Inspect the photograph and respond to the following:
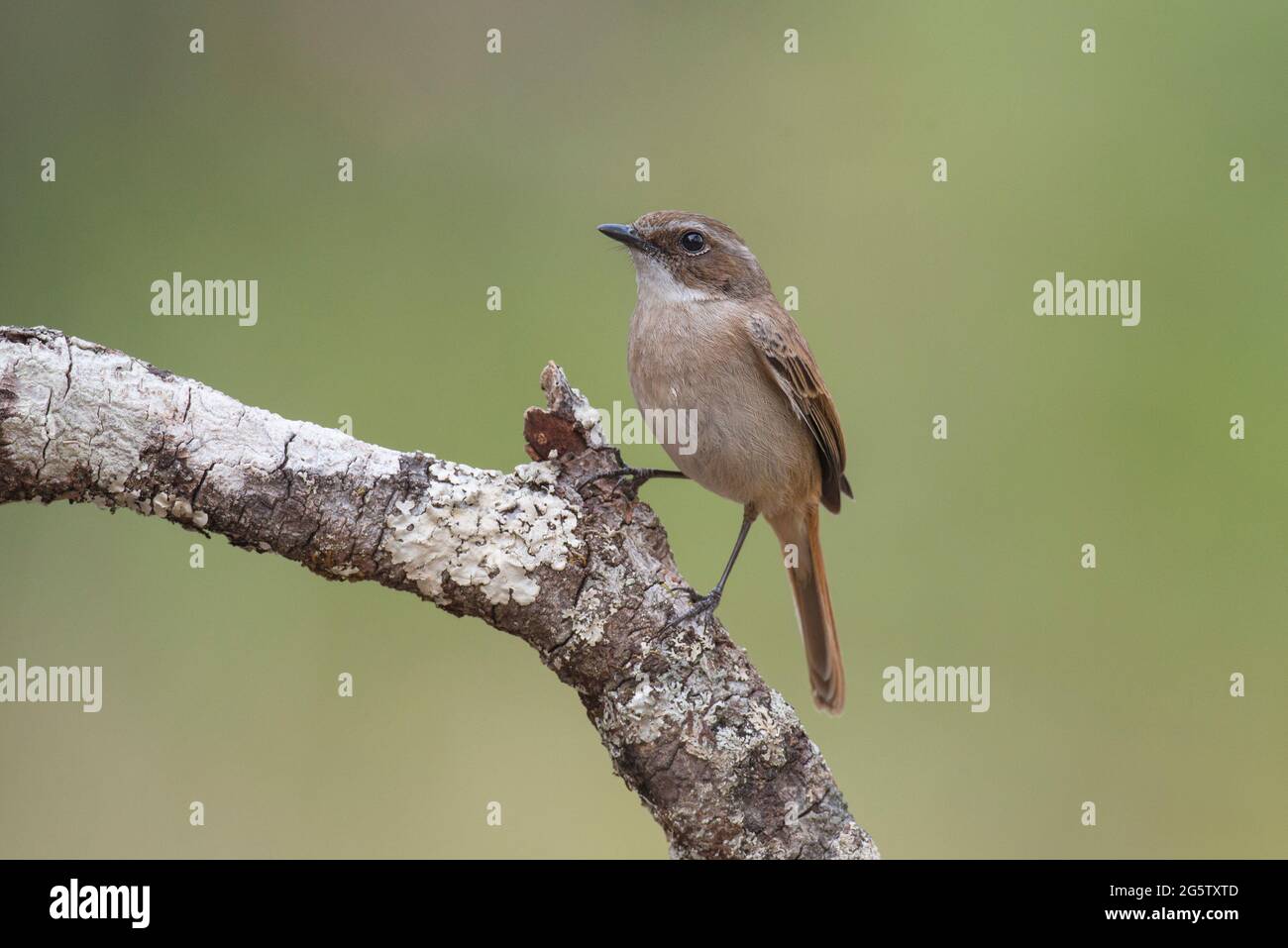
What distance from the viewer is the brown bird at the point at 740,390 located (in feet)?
13.4

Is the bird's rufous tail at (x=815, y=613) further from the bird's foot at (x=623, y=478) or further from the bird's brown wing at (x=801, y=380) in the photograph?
the bird's foot at (x=623, y=478)

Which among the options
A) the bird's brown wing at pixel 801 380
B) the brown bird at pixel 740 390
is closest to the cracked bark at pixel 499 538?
the brown bird at pixel 740 390

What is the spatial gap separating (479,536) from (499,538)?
1.8 inches

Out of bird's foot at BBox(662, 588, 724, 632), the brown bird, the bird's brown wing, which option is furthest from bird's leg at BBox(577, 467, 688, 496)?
the bird's brown wing

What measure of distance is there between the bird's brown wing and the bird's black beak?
17.9 inches

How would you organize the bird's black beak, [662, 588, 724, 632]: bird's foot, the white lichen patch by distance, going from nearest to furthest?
the white lichen patch, [662, 588, 724, 632]: bird's foot, the bird's black beak

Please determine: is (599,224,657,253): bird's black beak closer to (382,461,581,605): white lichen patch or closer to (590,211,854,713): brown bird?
(590,211,854,713): brown bird

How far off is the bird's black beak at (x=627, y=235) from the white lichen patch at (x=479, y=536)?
5.17ft

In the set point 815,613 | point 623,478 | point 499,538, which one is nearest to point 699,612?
point 623,478

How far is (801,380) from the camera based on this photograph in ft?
13.8

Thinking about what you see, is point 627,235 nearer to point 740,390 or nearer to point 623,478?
point 740,390

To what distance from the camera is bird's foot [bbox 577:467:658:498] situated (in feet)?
9.77

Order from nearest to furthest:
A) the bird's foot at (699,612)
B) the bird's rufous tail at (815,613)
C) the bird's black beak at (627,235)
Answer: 1. the bird's foot at (699,612)
2. the bird's black beak at (627,235)
3. the bird's rufous tail at (815,613)

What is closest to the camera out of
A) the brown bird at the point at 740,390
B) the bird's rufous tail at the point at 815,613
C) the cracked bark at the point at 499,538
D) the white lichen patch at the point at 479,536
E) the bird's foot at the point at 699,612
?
the cracked bark at the point at 499,538
